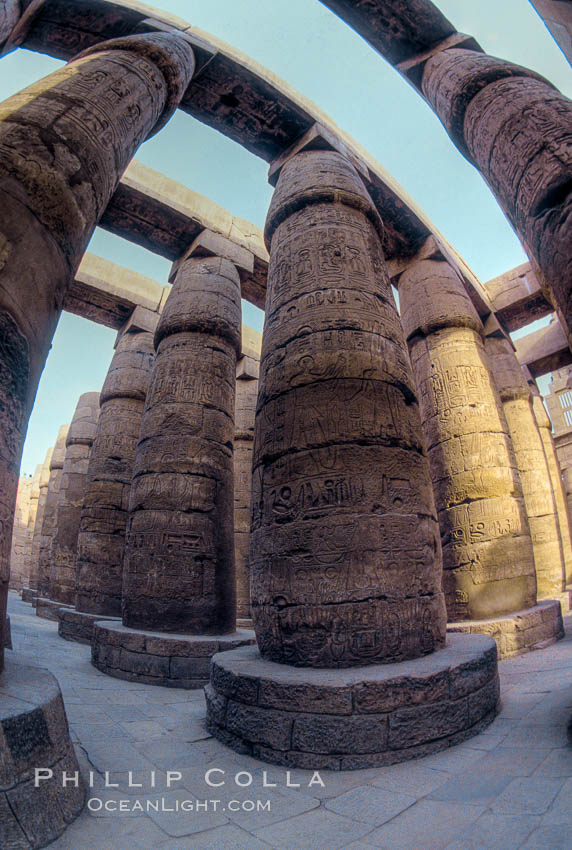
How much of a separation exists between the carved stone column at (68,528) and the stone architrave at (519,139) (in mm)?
9029

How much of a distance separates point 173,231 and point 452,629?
7.95 metres

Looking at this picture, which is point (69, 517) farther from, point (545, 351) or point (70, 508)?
point (545, 351)

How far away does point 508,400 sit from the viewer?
8.30 meters

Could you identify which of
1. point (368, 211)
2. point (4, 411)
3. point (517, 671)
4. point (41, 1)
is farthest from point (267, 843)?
point (41, 1)

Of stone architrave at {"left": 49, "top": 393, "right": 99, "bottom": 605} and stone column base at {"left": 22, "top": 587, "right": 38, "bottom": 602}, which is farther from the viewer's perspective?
stone column base at {"left": 22, "top": 587, "right": 38, "bottom": 602}

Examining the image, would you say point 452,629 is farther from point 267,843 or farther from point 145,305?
point 145,305

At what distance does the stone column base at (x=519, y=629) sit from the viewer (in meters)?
4.34

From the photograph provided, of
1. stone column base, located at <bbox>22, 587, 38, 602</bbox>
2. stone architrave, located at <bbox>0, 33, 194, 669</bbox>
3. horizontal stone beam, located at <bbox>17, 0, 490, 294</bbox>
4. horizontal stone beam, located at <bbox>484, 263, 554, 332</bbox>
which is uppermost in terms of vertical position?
horizontal stone beam, located at <bbox>17, 0, 490, 294</bbox>

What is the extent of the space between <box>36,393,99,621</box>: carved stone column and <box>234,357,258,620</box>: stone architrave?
134 inches

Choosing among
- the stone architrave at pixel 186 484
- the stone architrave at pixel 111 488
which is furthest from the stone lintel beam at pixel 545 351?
the stone architrave at pixel 111 488

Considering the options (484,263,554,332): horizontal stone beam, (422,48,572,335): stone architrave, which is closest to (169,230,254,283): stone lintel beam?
(422,48,572,335): stone architrave

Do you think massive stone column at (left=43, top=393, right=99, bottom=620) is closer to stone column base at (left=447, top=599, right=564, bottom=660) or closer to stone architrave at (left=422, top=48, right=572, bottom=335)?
stone column base at (left=447, top=599, right=564, bottom=660)

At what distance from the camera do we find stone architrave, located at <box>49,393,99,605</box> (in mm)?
8844

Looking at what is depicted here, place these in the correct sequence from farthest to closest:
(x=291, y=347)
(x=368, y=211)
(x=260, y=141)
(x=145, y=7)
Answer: (x=260, y=141)
(x=145, y=7)
(x=368, y=211)
(x=291, y=347)
